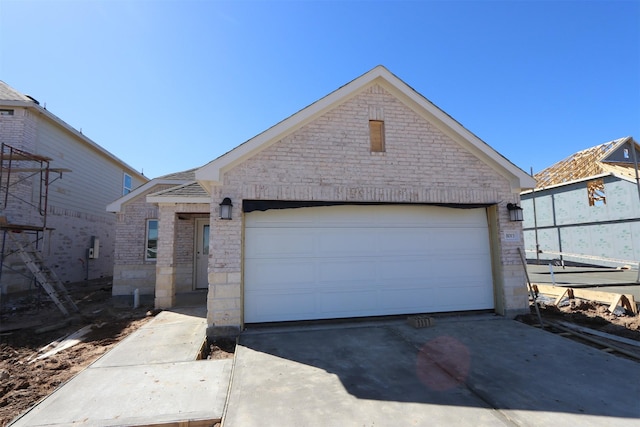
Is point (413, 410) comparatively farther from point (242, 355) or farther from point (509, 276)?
point (509, 276)

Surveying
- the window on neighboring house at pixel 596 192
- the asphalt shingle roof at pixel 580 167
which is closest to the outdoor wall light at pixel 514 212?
the asphalt shingle roof at pixel 580 167

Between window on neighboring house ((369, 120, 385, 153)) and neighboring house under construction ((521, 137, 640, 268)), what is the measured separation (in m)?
13.7

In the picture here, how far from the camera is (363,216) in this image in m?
7.25

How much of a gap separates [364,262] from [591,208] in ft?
63.1

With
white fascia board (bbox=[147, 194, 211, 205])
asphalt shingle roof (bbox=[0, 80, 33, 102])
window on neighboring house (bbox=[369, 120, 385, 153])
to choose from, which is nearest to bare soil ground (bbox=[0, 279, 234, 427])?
white fascia board (bbox=[147, 194, 211, 205])

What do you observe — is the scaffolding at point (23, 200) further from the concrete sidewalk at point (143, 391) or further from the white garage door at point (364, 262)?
the white garage door at point (364, 262)

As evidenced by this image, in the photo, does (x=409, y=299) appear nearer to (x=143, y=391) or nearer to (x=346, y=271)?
(x=346, y=271)

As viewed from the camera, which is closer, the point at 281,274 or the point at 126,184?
the point at 281,274

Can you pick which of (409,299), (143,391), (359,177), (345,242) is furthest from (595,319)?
(143,391)

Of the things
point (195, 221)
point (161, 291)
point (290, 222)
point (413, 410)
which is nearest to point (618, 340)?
point (413, 410)

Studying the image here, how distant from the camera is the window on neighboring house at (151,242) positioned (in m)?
11.6

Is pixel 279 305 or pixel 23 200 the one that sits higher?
pixel 23 200

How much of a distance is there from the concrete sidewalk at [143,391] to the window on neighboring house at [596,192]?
22.8m

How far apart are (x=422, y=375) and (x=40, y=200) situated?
46.4 feet
